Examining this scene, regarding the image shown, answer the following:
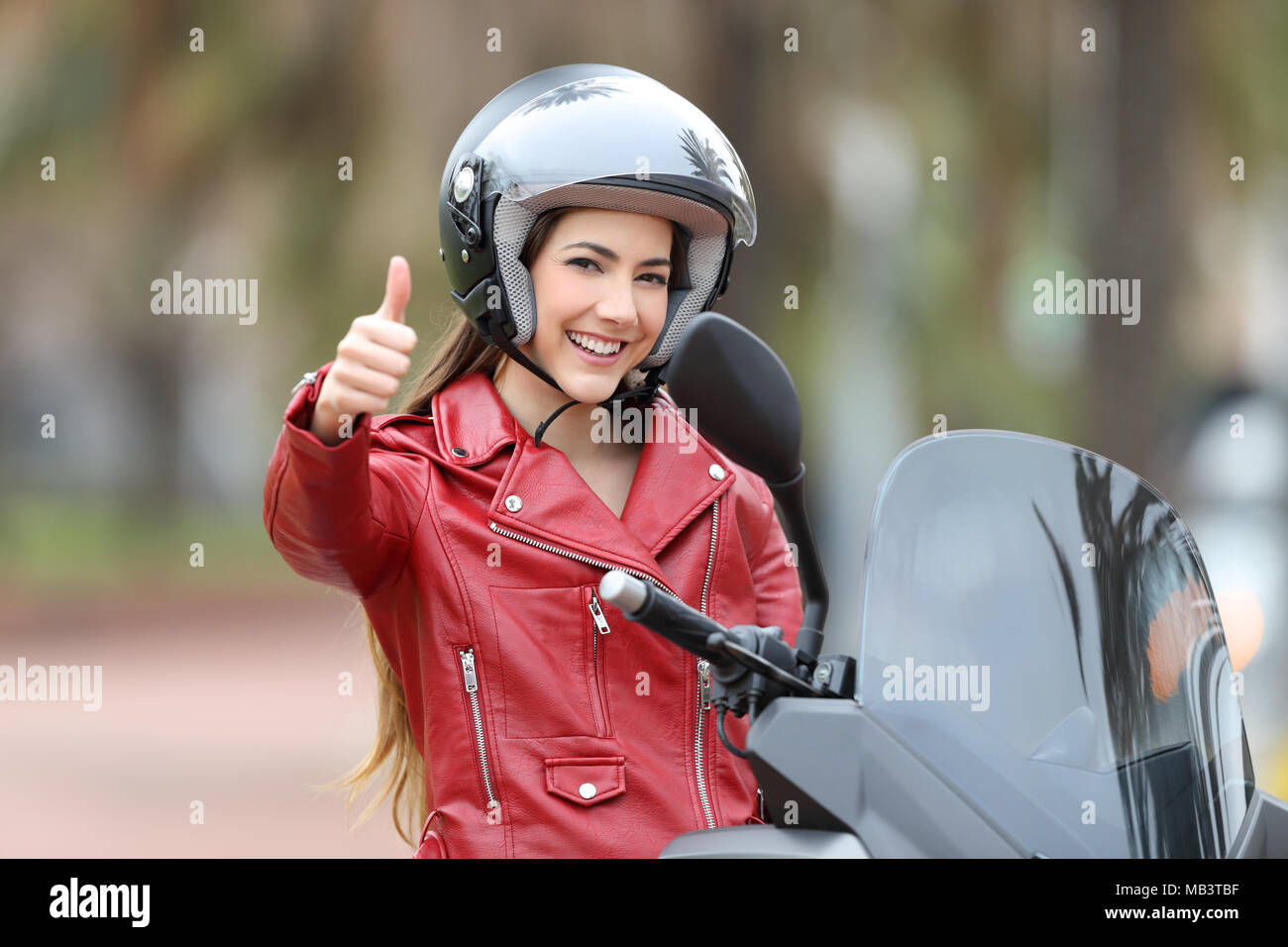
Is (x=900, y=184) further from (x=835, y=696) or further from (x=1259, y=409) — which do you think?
(x=835, y=696)

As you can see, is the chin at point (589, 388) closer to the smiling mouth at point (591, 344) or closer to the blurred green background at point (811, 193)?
the smiling mouth at point (591, 344)

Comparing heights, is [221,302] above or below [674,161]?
above

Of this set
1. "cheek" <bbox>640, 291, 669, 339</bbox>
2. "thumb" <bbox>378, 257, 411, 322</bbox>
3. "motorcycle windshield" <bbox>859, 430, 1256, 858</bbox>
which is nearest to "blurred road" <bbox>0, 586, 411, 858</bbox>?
"cheek" <bbox>640, 291, 669, 339</bbox>

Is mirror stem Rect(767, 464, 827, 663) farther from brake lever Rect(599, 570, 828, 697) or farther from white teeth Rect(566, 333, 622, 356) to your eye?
white teeth Rect(566, 333, 622, 356)

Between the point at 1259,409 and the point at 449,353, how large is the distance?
11.1 metres

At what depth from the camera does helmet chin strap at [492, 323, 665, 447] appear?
2.74 metres

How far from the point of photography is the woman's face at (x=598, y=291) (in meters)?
2.65

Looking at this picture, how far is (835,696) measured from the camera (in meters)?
1.83

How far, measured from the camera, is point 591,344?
271cm

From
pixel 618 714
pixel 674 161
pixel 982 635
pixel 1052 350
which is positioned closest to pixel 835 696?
pixel 982 635

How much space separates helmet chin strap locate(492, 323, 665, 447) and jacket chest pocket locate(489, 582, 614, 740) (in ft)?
1.04

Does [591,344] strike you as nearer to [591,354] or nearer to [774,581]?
→ [591,354]

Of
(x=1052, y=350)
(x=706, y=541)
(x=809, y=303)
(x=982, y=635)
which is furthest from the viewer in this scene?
(x=1052, y=350)
